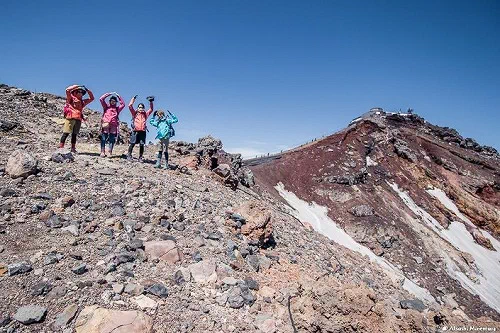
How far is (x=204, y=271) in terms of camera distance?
6.75 metres

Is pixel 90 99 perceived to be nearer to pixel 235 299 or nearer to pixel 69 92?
pixel 69 92

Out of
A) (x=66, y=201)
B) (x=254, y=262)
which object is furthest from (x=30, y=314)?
(x=254, y=262)

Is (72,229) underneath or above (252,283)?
above

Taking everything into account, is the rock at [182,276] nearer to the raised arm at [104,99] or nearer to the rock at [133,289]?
the rock at [133,289]

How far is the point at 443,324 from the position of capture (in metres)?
6.22

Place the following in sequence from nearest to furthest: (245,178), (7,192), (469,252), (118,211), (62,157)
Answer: (7,192), (118,211), (62,157), (245,178), (469,252)

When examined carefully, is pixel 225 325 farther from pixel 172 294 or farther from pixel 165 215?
pixel 165 215

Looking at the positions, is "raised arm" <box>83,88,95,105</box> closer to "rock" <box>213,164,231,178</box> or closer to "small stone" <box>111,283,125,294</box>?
"rock" <box>213,164,231,178</box>

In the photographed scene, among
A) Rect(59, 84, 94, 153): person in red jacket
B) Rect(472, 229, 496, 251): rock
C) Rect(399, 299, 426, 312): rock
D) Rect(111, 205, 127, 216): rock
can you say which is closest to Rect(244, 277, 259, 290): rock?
Rect(111, 205, 127, 216): rock

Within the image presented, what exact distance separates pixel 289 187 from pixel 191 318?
904 inches

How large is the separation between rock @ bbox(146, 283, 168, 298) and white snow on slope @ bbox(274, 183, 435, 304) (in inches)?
639

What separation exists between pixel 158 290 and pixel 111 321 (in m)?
1.01

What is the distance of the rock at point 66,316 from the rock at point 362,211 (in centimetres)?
2403

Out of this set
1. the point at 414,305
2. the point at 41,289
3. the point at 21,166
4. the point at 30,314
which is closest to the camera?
the point at 30,314
